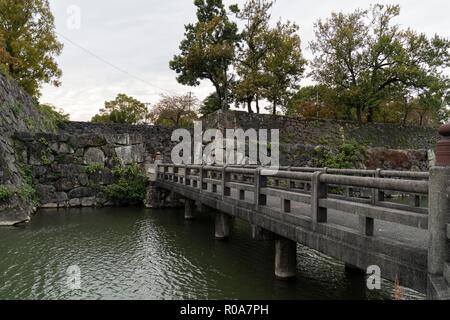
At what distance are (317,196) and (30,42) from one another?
23717 millimetres

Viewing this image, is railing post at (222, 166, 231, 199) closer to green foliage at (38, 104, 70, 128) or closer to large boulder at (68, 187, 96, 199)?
large boulder at (68, 187, 96, 199)

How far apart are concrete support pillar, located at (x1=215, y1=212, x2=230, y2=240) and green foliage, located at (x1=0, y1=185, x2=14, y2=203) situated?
8077 mm

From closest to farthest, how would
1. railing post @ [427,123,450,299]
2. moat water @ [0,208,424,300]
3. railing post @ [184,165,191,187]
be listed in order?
railing post @ [427,123,450,299] → moat water @ [0,208,424,300] → railing post @ [184,165,191,187]

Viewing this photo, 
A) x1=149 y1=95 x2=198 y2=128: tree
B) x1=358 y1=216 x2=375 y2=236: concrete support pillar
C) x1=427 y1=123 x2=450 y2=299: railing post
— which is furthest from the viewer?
x1=149 y1=95 x2=198 y2=128: tree

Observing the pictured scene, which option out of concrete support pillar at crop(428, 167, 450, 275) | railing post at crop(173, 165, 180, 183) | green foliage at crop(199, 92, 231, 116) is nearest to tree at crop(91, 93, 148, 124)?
green foliage at crop(199, 92, 231, 116)

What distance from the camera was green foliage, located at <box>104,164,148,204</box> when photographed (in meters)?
18.0

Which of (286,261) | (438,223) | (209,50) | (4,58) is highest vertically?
(209,50)

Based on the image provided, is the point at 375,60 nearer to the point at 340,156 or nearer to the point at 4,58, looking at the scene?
the point at 340,156

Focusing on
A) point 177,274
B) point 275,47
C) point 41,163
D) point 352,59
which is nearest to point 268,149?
point 275,47

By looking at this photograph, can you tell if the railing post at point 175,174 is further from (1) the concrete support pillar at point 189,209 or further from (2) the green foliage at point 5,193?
(2) the green foliage at point 5,193

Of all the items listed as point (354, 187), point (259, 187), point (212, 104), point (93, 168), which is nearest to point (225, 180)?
point (259, 187)

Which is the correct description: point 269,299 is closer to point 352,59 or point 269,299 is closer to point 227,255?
point 227,255

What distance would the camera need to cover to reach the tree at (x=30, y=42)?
71.9ft

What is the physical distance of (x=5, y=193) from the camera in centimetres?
1262
